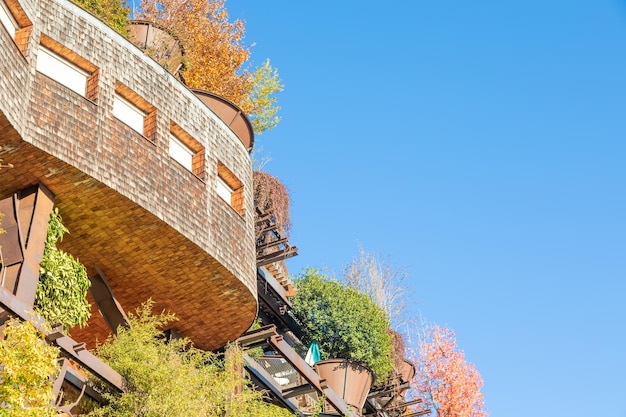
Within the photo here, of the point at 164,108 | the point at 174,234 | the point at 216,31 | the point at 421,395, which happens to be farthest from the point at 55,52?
the point at 421,395

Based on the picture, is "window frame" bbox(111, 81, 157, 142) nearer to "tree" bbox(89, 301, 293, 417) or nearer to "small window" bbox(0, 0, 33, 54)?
"small window" bbox(0, 0, 33, 54)

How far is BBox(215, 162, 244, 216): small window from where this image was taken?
1705 centimetres

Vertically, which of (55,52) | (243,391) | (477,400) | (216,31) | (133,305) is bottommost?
(243,391)

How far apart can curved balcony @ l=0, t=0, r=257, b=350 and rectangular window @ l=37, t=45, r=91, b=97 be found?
0.07 meters

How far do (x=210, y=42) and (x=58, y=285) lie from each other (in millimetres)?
14669

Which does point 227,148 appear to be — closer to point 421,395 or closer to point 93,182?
point 93,182

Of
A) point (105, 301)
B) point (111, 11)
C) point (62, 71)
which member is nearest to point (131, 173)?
point (62, 71)

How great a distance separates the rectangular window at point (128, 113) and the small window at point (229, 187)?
1.84 m

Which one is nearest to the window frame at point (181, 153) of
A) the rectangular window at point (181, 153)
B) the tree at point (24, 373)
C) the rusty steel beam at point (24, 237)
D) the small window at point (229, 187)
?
the rectangular window at point (181, 153)

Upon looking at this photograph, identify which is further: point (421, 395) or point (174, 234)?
point (421, 395)

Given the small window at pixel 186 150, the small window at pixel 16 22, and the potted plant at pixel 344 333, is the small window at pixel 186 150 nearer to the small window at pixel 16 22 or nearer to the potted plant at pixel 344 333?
the small window at pixel 16 22

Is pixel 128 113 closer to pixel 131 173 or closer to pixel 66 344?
pixel 131 173

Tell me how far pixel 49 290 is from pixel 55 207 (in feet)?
3.83

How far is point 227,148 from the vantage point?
1722 cm
